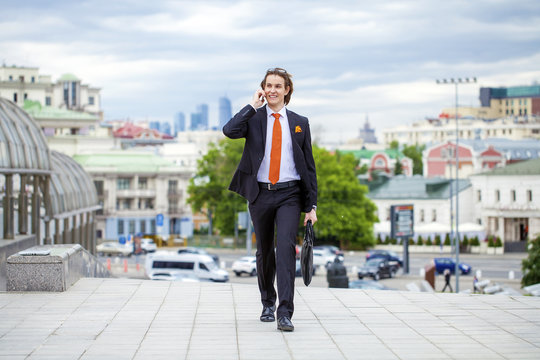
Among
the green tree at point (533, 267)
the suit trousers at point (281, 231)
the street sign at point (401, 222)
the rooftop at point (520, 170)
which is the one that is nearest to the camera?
the suit trousers at point (281, 231)

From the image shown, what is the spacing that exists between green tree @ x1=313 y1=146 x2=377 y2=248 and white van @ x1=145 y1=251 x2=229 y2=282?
3034 centimetres

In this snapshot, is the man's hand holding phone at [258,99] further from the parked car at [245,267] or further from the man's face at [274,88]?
the parked car at [245,267]

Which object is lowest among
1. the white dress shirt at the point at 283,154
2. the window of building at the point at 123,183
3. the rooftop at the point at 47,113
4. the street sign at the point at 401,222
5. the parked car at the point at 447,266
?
the parked car at the point at 447,266

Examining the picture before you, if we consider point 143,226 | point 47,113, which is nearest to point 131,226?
point 143,226

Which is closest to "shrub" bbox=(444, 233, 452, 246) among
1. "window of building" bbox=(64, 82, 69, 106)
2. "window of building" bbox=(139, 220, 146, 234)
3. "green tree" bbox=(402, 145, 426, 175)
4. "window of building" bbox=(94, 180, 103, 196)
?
"window of building" bbox=(139, 220, 146, 234)

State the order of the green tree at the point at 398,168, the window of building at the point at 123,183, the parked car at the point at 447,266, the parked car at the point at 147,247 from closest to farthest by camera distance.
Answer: the parked car at the point at 447,266, the parked car at the point at 147,247, the window of building at the point at 123,183, the green tree at the point at 398,168

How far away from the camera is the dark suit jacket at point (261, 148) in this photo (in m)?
8.73

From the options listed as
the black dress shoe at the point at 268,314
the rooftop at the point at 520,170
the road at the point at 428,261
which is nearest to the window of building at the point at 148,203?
the road at the point at 428,261

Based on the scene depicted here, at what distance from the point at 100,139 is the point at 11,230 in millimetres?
89883

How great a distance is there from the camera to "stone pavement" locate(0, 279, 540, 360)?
7.63 m

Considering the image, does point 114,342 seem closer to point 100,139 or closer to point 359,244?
point 359,244

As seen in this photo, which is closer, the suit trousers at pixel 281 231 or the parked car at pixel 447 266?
the suit trousers at pixel 281 231

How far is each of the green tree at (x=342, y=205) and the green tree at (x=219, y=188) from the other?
7048 mm

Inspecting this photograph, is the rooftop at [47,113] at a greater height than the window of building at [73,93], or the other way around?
the window of building at [73,93]
